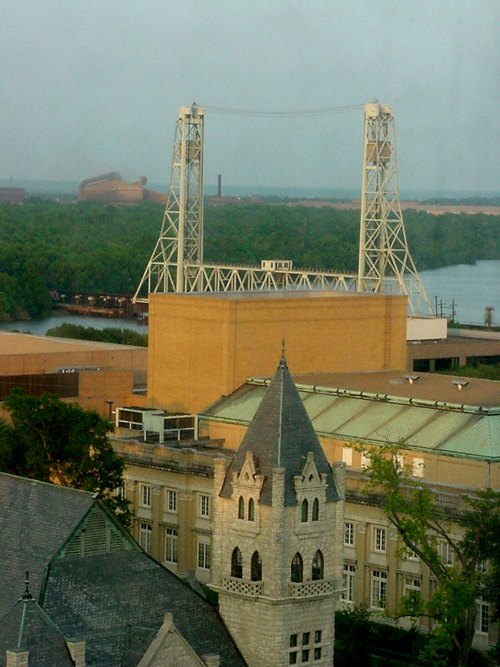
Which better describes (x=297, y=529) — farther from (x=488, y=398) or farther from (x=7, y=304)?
(x=7, y=304)

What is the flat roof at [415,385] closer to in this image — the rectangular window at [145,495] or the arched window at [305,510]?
the rectangular window at [145,495]

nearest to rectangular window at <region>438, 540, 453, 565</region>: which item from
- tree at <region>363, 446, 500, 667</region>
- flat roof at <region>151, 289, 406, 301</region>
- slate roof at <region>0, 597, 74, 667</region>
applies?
tree at <region>363, 446, 500, 667</region>

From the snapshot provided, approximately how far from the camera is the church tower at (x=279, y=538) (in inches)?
1375

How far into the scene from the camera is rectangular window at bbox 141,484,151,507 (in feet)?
195

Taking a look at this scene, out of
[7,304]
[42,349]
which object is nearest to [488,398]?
[42,349]

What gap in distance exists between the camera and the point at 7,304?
174 metres

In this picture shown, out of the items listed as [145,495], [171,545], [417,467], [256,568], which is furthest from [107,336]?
[256,568]

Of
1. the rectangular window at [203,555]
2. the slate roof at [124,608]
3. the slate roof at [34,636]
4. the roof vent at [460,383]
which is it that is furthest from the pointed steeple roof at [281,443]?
the roof vent at [460,383]

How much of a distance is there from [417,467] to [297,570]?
20097 mm

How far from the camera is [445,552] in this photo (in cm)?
5116

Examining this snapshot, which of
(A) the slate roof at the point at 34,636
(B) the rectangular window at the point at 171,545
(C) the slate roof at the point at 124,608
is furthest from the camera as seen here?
(B) the rectangular window at the point at 171,545

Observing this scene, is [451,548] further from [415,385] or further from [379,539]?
[415,385]

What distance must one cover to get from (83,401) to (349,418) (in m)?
16.3

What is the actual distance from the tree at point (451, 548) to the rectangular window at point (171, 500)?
10.2 m
